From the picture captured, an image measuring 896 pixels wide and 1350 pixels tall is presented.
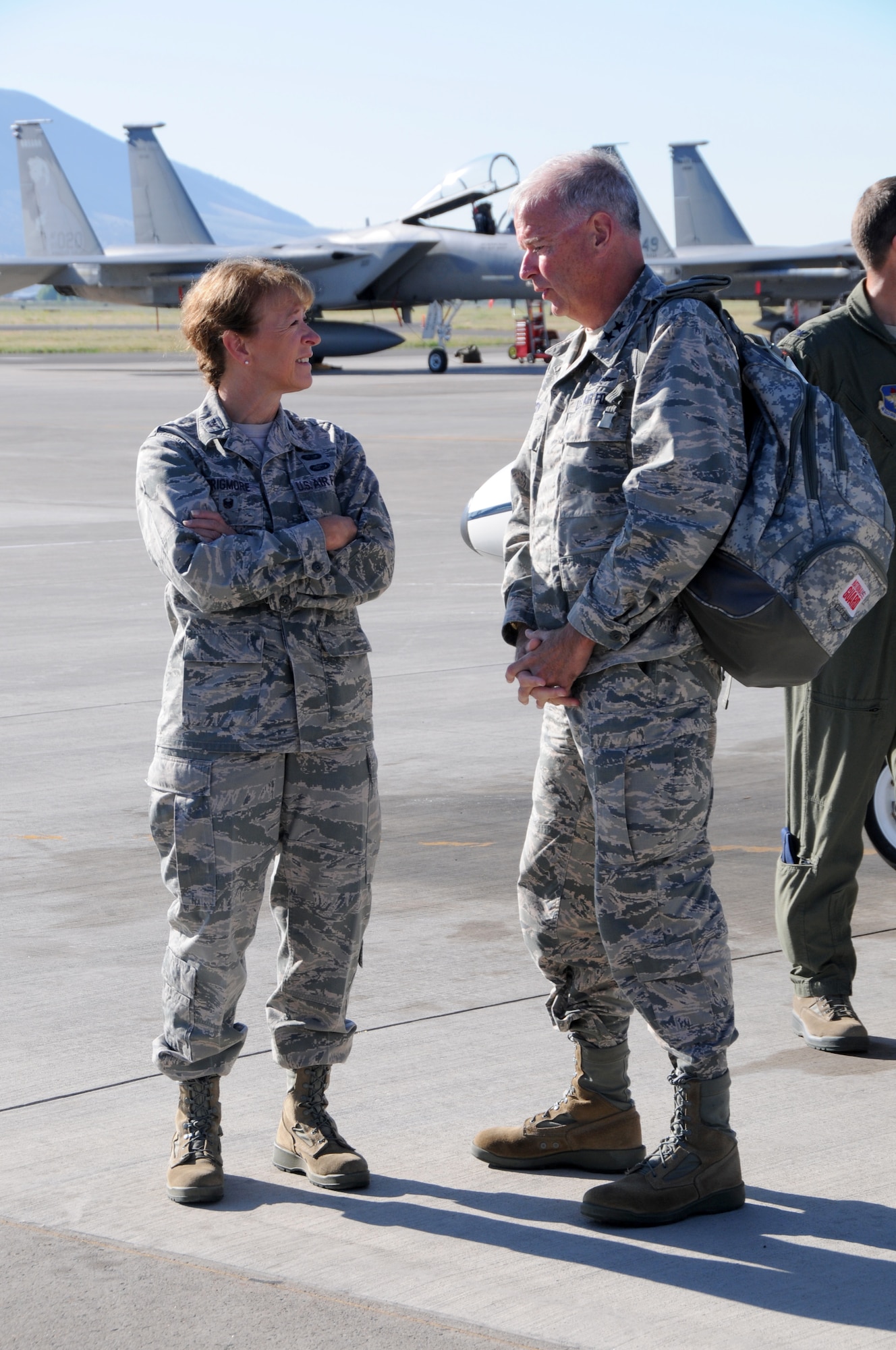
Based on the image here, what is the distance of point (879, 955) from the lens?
496 cm

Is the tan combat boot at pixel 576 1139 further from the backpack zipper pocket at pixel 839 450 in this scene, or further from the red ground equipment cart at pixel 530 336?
the red ground equipment cart at pixel 530 336

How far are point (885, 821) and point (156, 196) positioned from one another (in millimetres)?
56043

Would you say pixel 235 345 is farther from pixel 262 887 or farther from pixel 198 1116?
pixel 198 1116

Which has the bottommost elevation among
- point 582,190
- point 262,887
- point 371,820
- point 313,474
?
point 262,887

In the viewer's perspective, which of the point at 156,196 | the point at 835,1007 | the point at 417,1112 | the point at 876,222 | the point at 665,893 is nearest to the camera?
the point at 665,893

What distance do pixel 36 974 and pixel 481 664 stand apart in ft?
16.1

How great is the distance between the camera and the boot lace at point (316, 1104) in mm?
3510

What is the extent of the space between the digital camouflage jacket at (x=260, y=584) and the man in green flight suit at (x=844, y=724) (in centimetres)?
138

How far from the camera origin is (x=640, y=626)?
10.6 ft

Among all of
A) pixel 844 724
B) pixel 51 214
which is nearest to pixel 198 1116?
pixel 844 724

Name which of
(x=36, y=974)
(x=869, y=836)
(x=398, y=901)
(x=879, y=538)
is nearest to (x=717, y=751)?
(x=869, y=836)

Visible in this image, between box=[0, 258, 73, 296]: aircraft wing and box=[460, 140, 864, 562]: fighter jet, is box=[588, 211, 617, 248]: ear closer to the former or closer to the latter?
box=[460, 140, 864, 562]: fighter jet

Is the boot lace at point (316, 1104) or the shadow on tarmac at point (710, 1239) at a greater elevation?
the boot lace at point (316, 1104)

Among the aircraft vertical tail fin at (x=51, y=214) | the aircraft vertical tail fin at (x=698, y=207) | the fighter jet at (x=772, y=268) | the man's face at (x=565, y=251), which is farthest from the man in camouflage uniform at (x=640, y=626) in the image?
the aircraft vertical tail fin at (x=698, y=207)
